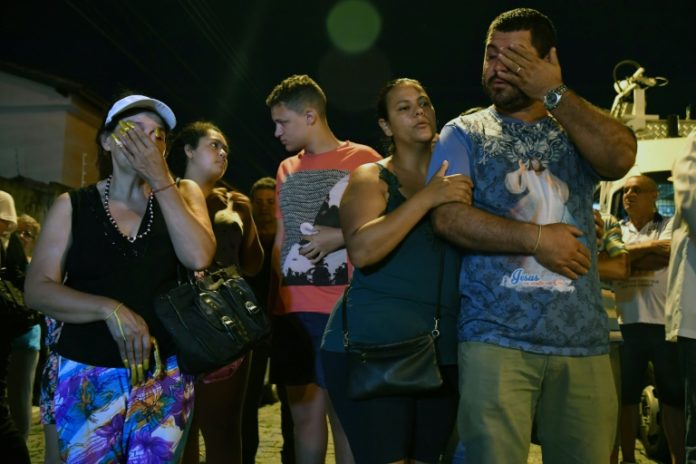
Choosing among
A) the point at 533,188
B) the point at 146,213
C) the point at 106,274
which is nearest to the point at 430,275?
the point at 533,188

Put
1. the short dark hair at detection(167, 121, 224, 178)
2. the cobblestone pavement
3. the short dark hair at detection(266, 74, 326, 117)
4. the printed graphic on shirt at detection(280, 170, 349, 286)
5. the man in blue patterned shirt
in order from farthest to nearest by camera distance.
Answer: the cobblestone pavement
the short dark hair at detection(167, 121, 224, 178)
the short dark hair at detection(266, 74, 326, 117)
the printed graphic on shirt at detection(280, 170, 349, 286)
the man in blue patterned shirt

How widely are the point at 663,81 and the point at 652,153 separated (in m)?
1.20

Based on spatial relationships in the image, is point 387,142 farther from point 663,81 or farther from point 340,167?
point 663,81

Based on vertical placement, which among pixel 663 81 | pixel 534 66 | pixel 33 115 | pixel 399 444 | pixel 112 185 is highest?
pixel 33 115

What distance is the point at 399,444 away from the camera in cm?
311

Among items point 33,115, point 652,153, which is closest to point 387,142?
point 652,153

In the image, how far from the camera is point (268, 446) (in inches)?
298

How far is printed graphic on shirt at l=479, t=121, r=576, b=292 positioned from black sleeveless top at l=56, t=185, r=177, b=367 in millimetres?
1478

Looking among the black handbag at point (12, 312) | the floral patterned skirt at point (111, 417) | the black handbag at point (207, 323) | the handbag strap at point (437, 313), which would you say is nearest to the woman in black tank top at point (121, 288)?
the floral patterned skirt at point (111, 417)

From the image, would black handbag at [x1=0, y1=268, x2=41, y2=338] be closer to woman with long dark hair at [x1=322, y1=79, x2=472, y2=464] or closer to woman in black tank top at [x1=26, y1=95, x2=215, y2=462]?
woman in black tank top at [x1=26, y1=95, x2=215, y2=462]

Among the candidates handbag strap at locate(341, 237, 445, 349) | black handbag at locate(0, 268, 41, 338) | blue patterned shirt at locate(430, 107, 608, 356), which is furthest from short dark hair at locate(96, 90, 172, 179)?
Result: black handbag at locate(0, 268, 41, 338)

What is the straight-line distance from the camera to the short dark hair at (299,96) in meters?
4.59

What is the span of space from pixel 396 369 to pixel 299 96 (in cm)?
220

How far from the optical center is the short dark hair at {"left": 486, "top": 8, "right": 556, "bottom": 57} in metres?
3.09
